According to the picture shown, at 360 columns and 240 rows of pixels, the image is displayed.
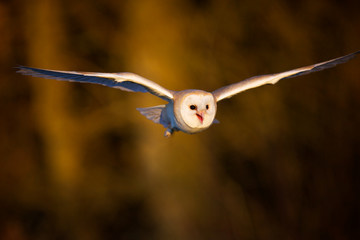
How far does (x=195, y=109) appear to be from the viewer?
136 cm

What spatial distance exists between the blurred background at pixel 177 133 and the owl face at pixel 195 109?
1.56 meters

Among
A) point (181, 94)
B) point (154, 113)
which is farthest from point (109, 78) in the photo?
point (154, 113)

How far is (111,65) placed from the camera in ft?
9.79

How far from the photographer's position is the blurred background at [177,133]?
2.86 metres

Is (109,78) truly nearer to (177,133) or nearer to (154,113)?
(154,113)

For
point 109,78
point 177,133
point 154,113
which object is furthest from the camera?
point 177,133

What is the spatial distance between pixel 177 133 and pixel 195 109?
1.56 m

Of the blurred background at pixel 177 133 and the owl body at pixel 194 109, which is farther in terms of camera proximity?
the blurred background at pixel 177 133

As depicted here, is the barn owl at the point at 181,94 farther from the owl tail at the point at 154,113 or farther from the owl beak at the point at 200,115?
the owl tail at the point at 154,113

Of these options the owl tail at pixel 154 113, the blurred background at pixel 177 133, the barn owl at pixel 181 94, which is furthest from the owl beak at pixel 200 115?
the blurred background at pixel 177 133

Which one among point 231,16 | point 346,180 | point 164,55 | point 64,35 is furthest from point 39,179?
point 346,180

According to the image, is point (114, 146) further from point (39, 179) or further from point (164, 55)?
point (164, 55)

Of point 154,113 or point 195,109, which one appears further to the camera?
point 154,113

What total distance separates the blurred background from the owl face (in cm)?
156
